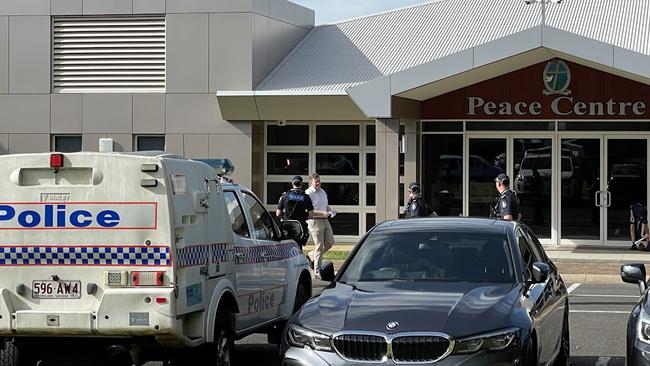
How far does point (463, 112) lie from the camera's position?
24.9 metres

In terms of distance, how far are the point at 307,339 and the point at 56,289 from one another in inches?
81.2

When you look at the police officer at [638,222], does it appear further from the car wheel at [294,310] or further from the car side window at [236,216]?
the car side window at [236,216]

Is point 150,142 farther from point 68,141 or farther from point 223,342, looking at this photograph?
point 223,342

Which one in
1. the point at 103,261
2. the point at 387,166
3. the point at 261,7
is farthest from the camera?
the point at 261,7

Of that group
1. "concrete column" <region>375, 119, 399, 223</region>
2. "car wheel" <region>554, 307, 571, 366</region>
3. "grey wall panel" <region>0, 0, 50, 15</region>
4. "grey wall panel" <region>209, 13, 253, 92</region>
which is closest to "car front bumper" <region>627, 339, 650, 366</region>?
"car wheel" <region>554, 307, 571, 366</region>

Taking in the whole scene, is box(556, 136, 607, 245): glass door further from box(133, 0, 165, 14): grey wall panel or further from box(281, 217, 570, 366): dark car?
box(281, 217, 570, 366): dark car

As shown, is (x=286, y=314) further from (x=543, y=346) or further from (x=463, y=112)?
(x=463, y=112)

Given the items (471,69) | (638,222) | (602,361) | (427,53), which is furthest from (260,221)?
(427,53)

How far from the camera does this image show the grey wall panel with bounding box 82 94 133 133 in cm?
2595

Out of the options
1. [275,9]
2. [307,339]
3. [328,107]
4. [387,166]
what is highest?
[275,9]

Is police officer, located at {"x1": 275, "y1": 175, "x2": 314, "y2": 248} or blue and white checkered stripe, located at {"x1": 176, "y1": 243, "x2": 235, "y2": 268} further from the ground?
Result: police officer, located at {"x1": 275, "y1": 175, "x2": 314, "y2": 248}

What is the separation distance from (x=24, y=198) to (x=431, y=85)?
15280 millimetres

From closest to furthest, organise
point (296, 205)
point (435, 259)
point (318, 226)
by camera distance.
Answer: point (435, 259) < point (296, 205) < point (318, 226)

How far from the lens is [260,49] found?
2619 cm
